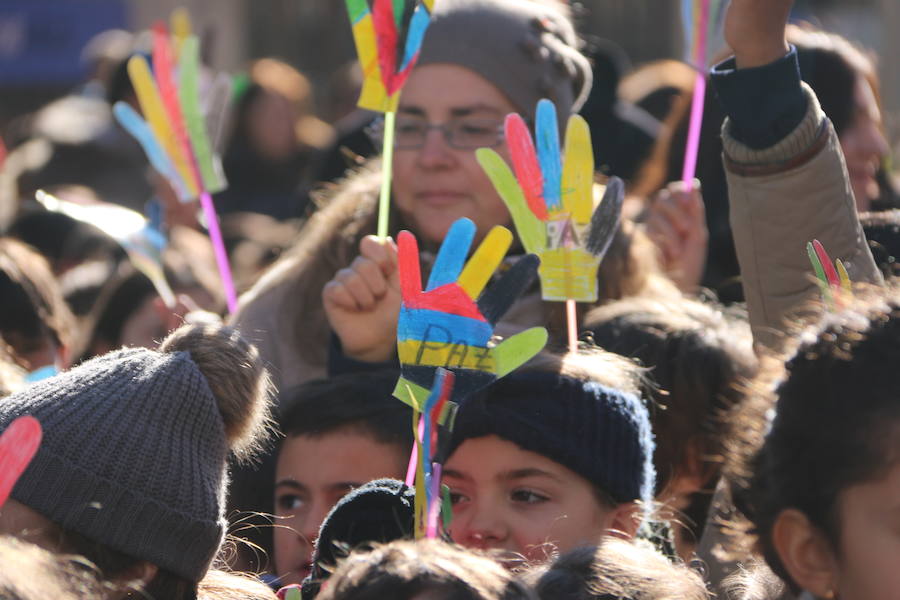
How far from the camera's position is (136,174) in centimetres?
658

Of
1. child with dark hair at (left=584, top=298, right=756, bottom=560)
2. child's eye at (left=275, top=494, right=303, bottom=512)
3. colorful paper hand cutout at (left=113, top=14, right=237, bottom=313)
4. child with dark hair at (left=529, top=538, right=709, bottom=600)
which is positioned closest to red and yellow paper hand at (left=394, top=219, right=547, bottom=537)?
child with dark hair at (left=529, top=538, right=709, bottom=600)

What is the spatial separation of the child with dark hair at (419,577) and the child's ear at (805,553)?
0.90 ft

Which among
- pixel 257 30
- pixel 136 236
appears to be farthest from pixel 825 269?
pixel 257 30

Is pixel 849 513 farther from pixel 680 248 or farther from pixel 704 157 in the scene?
pixel 704 157

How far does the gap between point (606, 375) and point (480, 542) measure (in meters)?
0.37

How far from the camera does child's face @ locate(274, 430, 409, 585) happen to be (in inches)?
95.8

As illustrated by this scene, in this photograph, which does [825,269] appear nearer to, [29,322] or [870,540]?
[870,540]

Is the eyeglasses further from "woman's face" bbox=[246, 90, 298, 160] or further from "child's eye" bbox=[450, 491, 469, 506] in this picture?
"woman's face" bbox=[246, 90, 298, 160]

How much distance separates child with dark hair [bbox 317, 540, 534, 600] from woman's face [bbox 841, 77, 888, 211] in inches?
78.9

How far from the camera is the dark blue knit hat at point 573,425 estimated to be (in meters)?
2.34

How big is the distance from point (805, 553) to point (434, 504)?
1.43ft

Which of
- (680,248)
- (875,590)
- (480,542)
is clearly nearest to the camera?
(875,590)

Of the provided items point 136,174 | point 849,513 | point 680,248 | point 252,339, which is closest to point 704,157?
point 680,248

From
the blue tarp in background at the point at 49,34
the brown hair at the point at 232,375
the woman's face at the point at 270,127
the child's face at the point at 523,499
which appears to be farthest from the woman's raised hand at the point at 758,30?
the blue tarp in background at the point at 49,34
